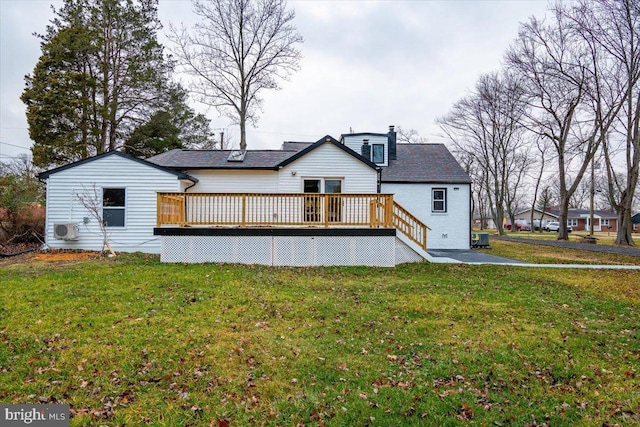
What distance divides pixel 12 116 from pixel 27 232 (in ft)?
46.3

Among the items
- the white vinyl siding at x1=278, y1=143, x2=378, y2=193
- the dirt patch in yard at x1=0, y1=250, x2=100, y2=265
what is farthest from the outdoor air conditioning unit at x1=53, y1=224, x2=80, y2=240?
the white vinyl siding at x1=278, y1=143, x2=378, y2=193

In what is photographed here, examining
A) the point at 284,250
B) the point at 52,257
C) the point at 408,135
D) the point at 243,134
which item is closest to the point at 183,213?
the point at 284,250

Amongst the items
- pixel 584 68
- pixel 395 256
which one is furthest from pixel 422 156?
pixel 584 68

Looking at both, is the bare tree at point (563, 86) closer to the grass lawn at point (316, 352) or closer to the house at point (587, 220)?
the grass lawn at point (316, 352)

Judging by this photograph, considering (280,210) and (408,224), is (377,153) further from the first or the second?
(280,210)

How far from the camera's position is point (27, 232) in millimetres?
14047

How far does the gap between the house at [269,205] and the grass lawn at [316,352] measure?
2497 millimetres

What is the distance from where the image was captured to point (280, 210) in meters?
11.3

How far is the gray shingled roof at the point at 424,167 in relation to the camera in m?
16.9

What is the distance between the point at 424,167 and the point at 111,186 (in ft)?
43.9

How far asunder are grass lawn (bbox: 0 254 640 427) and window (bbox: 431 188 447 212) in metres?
9.23

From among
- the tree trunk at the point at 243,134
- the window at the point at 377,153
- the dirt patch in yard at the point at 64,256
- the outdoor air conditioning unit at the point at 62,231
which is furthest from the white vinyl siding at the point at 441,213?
the outdoor air conditioning unit at the point at 62,231

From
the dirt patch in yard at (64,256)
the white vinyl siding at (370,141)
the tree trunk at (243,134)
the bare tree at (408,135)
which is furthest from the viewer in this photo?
the bare tree at (408,135)

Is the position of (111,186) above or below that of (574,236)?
above
